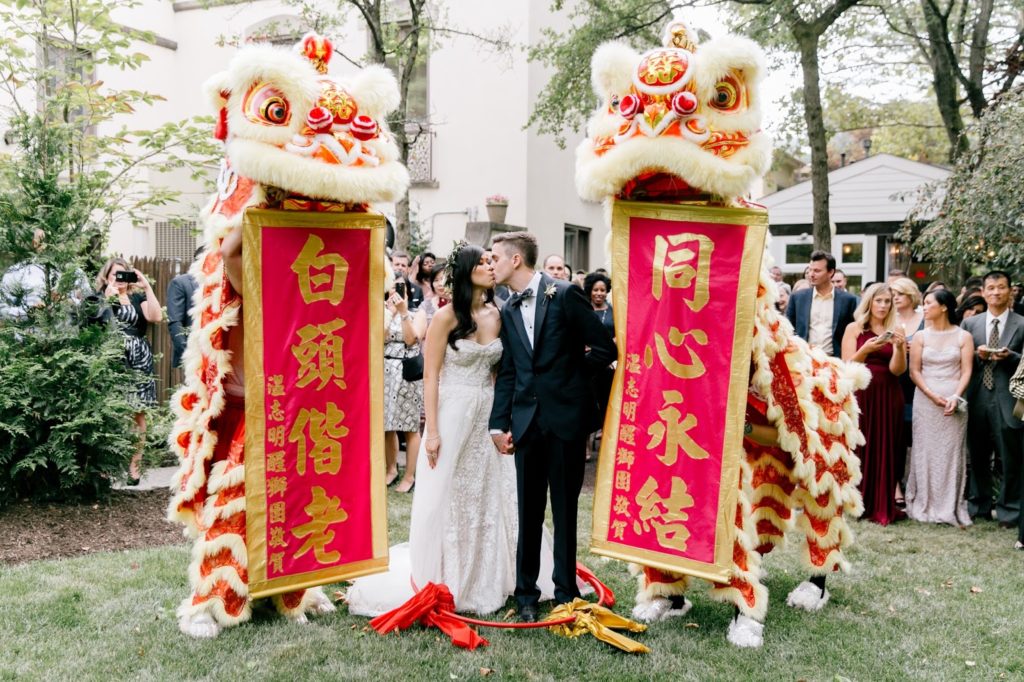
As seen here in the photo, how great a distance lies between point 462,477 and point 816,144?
993cm

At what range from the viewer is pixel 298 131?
418 cm

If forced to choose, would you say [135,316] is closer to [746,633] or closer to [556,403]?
[556,403]

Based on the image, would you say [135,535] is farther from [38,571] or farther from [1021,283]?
[1021,283]

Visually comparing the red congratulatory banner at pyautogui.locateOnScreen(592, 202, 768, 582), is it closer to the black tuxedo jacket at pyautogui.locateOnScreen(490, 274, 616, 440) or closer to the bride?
the black tuxedo jacket at pyautogui.locateOnScreen(490, 274, 616, 440)

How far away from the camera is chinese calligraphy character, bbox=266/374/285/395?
Answer: 14.5 ft

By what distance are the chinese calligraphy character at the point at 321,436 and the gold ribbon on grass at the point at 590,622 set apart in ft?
4.60

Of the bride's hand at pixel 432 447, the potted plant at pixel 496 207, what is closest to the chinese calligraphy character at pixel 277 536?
the bride's hand at pixel 432 447

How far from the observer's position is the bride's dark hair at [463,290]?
4953 mm

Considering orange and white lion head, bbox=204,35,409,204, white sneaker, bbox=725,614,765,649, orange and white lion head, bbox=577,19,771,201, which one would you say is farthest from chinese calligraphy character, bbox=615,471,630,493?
orange and white lion head, bbox=204,35,409,204

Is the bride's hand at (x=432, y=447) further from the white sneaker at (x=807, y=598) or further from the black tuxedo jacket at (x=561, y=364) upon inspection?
the white sneaker at (x=807, y=598)

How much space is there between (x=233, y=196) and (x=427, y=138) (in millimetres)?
11143

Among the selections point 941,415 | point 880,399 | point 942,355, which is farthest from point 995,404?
point 880,399

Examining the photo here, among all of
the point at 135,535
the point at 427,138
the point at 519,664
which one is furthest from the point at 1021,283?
the point at 427,138

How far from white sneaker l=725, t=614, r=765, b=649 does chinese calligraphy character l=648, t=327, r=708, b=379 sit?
1276 millimetres
